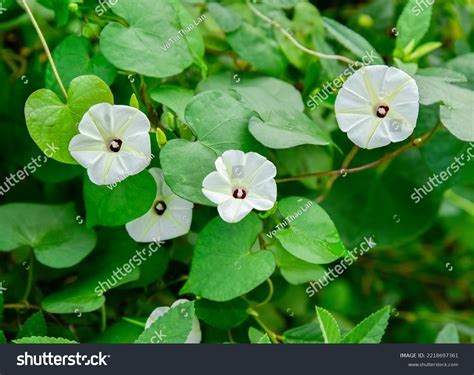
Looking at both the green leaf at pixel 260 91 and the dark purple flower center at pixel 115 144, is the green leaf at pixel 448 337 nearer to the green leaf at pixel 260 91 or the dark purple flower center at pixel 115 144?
the green leaf at pixel 260 91

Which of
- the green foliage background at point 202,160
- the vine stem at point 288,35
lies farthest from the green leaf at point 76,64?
the vine stem at point 288,35

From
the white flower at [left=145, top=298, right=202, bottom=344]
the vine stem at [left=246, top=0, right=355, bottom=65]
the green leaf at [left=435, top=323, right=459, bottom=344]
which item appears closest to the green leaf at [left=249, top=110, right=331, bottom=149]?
the vine stem at [left=246, top=0, right=355, bottom=65]

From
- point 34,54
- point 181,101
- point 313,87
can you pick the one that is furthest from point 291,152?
point 34,54

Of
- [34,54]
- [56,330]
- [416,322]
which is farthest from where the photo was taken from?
[416,322]

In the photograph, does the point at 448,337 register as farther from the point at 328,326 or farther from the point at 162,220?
the point at 162,220

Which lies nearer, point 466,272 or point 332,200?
point 332,200

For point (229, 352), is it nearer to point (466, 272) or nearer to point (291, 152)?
point (291, 152)

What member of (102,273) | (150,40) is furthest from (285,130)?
(102,273)
